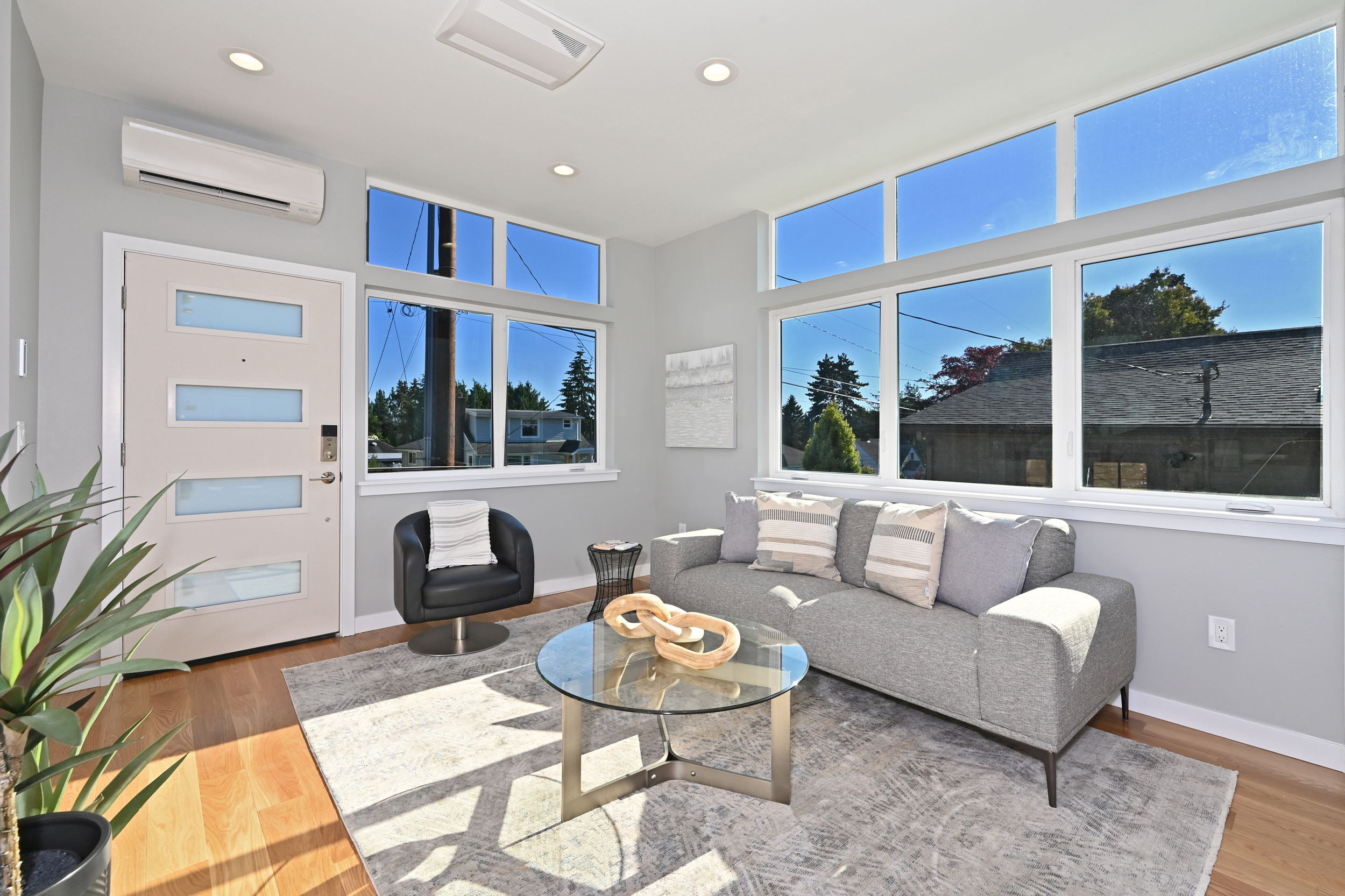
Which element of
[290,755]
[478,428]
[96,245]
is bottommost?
[290,755]

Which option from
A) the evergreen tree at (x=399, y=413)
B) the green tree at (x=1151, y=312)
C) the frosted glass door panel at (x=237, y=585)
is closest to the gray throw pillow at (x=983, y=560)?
the green tree at (x=1151, y=312)

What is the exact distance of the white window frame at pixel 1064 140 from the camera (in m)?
2.43

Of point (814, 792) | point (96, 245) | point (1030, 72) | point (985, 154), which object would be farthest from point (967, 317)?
point (96, 245)

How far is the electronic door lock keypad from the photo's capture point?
3.68 m

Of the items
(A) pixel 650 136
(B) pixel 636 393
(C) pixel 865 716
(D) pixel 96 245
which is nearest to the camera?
(C) pixel 865 716

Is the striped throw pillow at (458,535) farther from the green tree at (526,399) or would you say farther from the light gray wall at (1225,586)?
the light gray wall at (1225,586)

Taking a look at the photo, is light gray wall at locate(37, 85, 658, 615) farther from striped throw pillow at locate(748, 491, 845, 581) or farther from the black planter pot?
the black planter pot

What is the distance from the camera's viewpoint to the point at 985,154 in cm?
343

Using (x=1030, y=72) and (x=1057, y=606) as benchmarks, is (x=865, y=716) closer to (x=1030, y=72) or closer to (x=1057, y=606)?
(x=1057, y=606)

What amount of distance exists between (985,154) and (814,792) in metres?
3.30

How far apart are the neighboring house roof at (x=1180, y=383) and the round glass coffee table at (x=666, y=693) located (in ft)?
6.29

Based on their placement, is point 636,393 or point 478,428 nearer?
point 478,428

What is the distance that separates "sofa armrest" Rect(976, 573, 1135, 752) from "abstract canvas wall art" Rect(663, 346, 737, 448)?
2.51 m

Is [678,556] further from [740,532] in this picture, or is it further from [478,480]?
[478,480]
